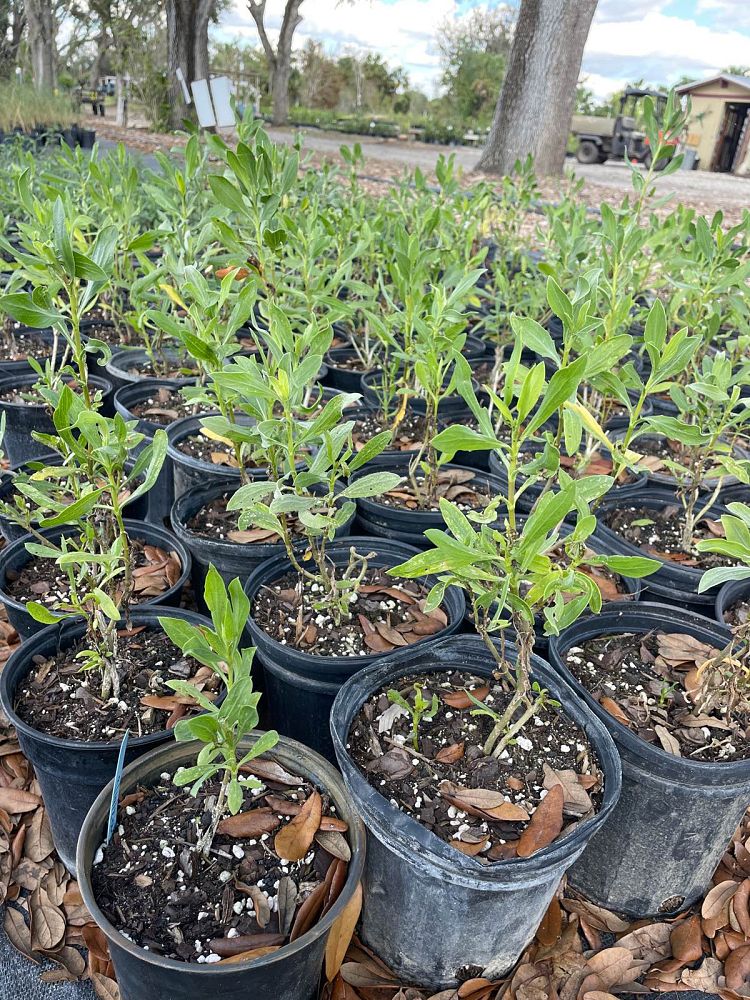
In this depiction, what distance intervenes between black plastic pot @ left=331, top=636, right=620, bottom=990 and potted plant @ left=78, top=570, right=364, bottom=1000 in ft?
0.23

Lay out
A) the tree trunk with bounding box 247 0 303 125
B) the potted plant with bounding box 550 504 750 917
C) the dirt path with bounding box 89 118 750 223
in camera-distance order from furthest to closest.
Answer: the tree trunk with bounding box 247 0 303 125 → the dirt path with bounding box 89 118 750 223 → the potted plant with bounding box 550 504 750 917

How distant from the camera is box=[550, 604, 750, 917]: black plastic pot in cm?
125

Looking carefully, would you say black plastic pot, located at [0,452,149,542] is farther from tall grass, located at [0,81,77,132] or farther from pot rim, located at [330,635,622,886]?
tall grass, located at [0,81,77,132]

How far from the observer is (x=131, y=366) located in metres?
2.86

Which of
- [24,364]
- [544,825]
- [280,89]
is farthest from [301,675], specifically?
[280,89]

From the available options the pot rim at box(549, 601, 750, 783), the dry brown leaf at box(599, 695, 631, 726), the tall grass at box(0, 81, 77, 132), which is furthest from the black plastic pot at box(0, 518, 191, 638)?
the tall grass at box(0, 81, 77, 132)

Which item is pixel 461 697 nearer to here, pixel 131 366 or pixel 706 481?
pixel 706 481

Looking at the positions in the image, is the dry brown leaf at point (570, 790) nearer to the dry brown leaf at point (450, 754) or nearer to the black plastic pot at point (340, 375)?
the dry brown leaf at point (450, 754)

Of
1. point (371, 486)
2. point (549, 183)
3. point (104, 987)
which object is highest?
point (549, 183)

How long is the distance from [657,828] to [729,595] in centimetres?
68

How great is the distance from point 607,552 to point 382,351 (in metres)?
1.70

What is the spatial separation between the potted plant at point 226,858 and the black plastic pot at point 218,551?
58 cm

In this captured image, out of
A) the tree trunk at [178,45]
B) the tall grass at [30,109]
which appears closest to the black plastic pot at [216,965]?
the tall grass at [30,109]

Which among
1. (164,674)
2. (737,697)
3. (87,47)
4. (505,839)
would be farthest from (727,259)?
(87,47)
